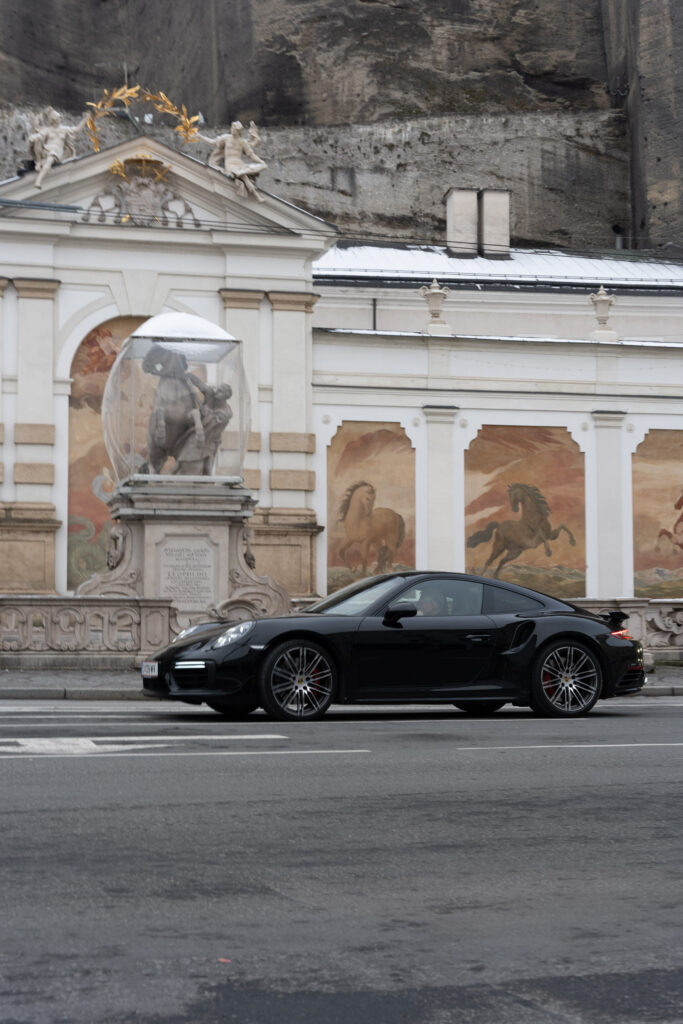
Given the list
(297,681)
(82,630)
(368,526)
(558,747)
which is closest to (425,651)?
(297,681)

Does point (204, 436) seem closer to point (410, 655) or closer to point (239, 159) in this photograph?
point (410, 655)

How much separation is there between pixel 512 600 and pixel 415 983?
9487mm

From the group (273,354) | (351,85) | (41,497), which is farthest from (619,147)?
(41,497)

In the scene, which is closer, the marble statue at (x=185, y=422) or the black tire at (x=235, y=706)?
the black tire at (x=235, y=706)

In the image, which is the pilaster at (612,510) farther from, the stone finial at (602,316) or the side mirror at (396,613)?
the side mirror at (396,613)

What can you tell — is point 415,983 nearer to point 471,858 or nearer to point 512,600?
point 471,858

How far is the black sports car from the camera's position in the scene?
13008mm

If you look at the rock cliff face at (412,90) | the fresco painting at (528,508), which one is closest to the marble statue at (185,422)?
the fresco painting at (528,508)

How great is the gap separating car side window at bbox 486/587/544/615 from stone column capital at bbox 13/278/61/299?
2546 centimetres

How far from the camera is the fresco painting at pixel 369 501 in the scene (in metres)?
38.4

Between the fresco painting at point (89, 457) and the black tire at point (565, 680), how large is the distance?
23615 millimetres

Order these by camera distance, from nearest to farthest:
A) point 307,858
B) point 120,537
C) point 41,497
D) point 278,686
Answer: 1. point 307,858
2. point 278,686
3. point 120,537
4. point 41,497

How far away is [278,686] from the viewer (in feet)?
42.6

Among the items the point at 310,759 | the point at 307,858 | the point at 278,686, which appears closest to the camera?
the point at 307,858
